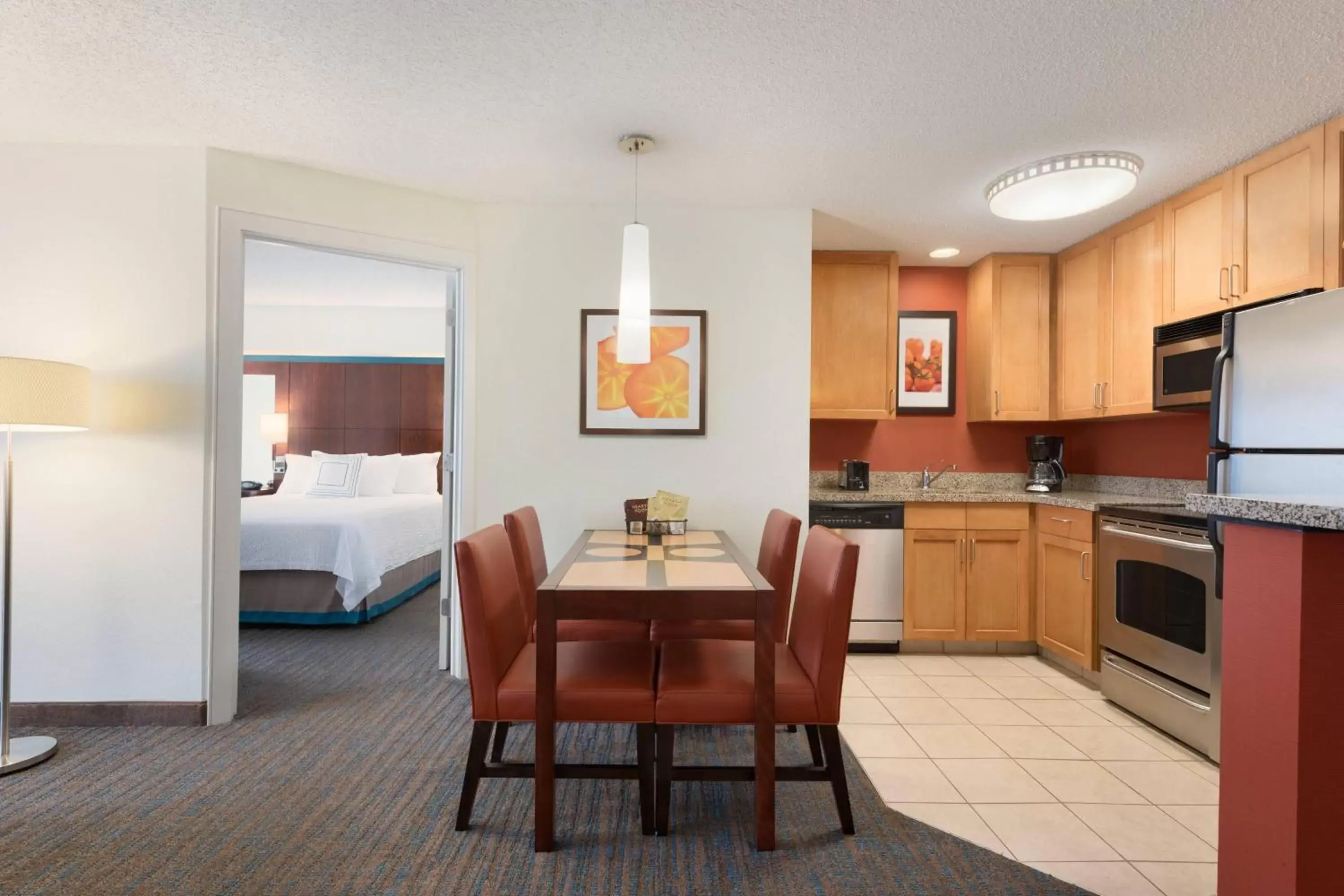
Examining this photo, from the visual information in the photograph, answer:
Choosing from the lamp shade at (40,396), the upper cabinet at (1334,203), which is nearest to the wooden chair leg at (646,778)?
the lamp shade at (40,396)

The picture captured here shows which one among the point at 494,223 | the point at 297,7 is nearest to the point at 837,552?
the point at 297,7

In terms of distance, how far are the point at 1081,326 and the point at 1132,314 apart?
0.39 metres

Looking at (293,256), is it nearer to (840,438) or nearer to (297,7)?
(297,7)

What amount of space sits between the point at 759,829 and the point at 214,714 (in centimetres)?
236

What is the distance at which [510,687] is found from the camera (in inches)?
79.8

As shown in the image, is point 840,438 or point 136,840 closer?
point 136,840

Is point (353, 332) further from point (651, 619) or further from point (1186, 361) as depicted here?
point (1186, 361)

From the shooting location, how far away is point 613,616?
1.96 m

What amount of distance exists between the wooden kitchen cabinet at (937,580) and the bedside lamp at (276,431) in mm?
5884

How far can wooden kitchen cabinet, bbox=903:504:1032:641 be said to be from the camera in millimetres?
3932

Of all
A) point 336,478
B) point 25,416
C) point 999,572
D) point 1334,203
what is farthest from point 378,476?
point 1334,203

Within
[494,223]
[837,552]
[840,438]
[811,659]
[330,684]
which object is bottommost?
[330,684]

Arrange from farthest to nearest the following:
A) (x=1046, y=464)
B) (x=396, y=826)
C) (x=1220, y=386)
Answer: (x=1046, y=464) → (x=1220, y=386) → (x=396, y=826)

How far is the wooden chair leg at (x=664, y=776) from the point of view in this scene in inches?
79.3
